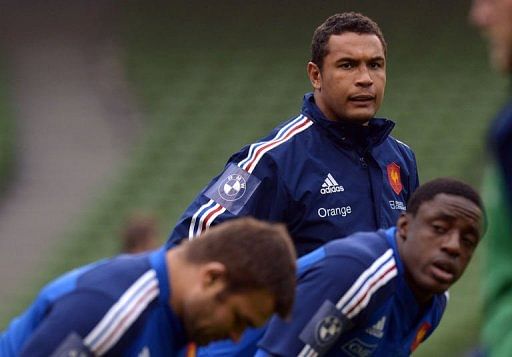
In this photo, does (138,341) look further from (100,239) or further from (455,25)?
(455,25)

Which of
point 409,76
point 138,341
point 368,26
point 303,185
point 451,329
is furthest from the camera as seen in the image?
point 409,76

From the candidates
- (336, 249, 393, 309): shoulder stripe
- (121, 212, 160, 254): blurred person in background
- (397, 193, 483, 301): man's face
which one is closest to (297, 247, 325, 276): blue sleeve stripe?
(336, 249, 393, 309): shoulder stripe

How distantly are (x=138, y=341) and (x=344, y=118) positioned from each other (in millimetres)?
1833

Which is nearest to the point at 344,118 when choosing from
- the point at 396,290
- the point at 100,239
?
the point at 396,290

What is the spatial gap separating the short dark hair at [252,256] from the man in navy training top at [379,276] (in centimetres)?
59

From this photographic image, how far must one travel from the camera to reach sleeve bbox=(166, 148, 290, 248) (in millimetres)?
4613

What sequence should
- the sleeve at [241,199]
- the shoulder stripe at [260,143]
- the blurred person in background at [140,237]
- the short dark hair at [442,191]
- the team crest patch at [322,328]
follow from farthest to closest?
the blurred person in background at [140,237]
the shoulder stripe at [260,143]
the sleeve at [241,199]
the short dark hair at [442,191]
the team crest patch at [322,328]

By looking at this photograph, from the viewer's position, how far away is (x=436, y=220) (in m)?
3.84

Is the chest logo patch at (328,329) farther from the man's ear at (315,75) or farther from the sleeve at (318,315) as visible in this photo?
the man's ear at (315,75)

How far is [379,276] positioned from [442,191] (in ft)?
1.06

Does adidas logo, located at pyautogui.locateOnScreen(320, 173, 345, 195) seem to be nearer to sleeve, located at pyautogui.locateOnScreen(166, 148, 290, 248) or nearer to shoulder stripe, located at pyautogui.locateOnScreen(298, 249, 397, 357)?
sleeve, located at pyautogui.locateOnScreen(166, 148, 290, 248)

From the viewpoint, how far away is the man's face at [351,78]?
15.8 feet

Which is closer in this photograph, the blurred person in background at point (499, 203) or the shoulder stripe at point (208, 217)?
the blurred person in background at point (499, 203)

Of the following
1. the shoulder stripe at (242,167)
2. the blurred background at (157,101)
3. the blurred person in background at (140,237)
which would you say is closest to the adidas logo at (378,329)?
the shoulder stripe at (242,167)
